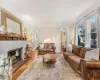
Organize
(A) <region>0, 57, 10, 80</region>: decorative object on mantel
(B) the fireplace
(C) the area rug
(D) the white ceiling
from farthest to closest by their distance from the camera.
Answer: (B) the fireplace, (D) the white ceiling, (C) the area rug, (A) <region>0, 57, 10, 80</region>: decorative object on mantel

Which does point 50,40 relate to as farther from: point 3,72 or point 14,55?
point 3,72

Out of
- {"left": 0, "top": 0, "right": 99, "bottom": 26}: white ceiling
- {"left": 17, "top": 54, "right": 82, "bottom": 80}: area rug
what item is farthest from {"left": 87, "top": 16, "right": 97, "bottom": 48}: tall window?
{"left": 17, "top": 54, "right": 82, "bottom": 80}: area rug

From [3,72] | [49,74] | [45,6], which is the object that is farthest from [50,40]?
[3,72]

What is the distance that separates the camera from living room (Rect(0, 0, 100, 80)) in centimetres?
356

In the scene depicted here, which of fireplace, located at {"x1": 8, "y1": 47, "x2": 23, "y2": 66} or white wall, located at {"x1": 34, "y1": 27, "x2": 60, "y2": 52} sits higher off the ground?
white wall, located at {"x1": 34, "y1": 27, "x2": 60, "y2": 52}

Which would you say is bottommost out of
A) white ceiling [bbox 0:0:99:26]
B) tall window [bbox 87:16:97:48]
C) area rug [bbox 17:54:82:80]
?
area rug [bbox 17:54:82:80]

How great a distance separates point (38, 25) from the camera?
9891mm

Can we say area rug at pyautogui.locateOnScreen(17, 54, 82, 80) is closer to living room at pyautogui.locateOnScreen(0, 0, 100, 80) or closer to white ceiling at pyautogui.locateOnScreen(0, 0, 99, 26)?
living room at pyautogui.locateOnScreen(0, 0, 100, 80)

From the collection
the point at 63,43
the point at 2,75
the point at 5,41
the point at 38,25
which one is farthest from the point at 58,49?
the point at 2,75

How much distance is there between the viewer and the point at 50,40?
10047 mm

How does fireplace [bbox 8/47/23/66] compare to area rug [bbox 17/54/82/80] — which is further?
fireplace [bbox 8/47/23/66]

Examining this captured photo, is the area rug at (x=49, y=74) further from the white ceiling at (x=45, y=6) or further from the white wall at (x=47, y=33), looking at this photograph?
the white wall at (x=47, y=33)

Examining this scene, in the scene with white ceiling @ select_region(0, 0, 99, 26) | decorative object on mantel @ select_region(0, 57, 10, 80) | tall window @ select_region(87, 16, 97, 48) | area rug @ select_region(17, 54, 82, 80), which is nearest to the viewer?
decorative object on mantel @ select_region(0, 57, 10, 80)

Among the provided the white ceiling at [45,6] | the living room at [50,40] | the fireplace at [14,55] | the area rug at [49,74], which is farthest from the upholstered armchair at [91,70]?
the fireplace at [14,55]
